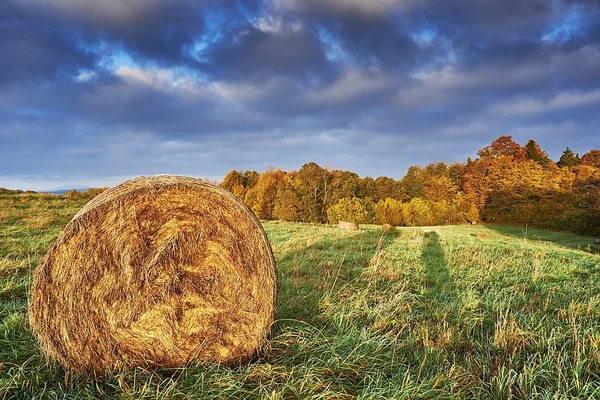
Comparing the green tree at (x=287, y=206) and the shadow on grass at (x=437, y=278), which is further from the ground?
the green tree at (x=287, y=206)

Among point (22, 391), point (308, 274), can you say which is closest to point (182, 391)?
point (22, 391)

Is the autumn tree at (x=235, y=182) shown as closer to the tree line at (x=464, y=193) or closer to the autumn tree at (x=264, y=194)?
the autumn tree at (x=264, y=194)

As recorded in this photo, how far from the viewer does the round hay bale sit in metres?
3.90

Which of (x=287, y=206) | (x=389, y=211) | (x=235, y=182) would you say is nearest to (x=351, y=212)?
(x=389, y=211)

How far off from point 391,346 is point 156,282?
2.76 m

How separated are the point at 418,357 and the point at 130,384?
3.02m

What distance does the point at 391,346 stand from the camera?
427 cm

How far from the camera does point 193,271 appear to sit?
422 centimetres

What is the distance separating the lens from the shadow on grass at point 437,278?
6.36 meters

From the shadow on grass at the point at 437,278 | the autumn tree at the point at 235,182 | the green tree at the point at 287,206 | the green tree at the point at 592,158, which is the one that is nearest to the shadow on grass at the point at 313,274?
the shadow on grass at the point at 437,278

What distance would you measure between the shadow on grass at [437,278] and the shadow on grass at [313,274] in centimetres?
135

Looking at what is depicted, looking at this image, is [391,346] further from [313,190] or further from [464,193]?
[464,193]

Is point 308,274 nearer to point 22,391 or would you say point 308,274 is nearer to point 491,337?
point 491,337

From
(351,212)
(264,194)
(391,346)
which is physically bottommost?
(391,346)
